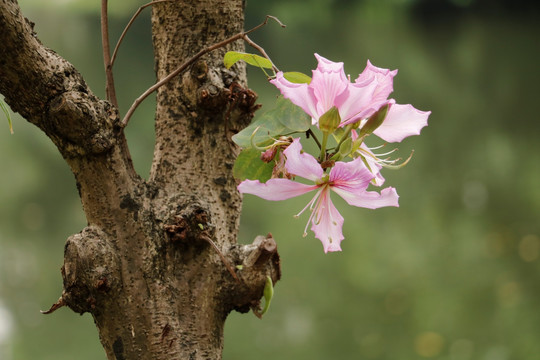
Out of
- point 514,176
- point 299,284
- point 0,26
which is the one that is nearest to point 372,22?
point 514,176

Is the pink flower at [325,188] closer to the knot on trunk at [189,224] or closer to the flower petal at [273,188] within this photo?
the flower petal at [273,188]

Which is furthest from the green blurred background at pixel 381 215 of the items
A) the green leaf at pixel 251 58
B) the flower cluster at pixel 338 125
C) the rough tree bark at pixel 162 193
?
the flower cluster at pixel 338 125

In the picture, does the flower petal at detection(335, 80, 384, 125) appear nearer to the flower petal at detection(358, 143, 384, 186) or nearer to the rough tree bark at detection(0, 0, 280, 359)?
the flower petal at detection(358, 143, 384, 186)

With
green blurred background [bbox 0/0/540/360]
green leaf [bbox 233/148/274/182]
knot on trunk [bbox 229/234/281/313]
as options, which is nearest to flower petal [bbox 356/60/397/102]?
green leaf [bbox 233/148/274/182]

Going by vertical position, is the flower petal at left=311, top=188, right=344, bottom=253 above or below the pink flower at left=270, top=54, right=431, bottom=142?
below

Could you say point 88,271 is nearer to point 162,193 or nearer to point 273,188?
point 162,193

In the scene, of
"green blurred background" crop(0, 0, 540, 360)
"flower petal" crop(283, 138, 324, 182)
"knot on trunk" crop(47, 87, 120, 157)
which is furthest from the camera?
"green blurred background" crop(0, 0, 540, 360)

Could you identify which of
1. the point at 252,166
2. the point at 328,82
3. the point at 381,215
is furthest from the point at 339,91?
the point at 381,215
